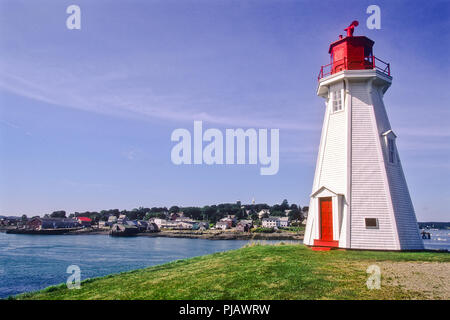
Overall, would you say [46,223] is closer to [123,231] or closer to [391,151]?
[123,231]

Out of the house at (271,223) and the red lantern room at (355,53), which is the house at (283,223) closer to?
the house at (271,223)

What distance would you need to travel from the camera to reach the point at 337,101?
707 inches

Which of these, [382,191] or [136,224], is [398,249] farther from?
[136,224]

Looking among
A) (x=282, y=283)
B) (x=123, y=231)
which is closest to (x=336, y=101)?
(x=282, y=283)

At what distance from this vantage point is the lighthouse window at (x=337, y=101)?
58.5 ft

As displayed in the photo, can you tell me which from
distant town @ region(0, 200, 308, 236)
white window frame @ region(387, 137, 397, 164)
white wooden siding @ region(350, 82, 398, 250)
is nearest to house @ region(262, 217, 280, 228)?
distant town @ region(0, 200, 308, 236)

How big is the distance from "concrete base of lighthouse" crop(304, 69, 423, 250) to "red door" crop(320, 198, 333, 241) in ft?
0.17

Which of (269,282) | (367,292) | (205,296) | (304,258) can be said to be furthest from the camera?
(304,258)

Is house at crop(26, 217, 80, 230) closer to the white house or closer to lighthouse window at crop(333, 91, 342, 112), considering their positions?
the white house

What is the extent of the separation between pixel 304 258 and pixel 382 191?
6114 mm

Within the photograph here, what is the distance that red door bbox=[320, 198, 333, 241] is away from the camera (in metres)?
16.3

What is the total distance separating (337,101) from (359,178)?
4.92 meters
